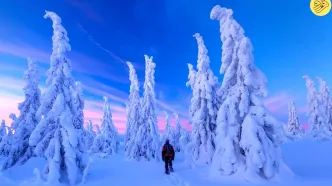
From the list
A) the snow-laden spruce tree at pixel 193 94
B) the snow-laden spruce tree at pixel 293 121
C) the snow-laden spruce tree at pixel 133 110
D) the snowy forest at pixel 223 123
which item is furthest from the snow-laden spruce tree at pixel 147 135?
the snow-laden spruce tree at pixel 293 121

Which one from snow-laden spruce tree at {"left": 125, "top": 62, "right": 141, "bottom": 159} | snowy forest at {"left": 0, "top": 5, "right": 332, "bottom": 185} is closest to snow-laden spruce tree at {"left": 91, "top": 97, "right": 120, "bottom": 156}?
snow-laden spruce tree at {"left": 125, "top": 62, "right": 141, "bottom": 159}

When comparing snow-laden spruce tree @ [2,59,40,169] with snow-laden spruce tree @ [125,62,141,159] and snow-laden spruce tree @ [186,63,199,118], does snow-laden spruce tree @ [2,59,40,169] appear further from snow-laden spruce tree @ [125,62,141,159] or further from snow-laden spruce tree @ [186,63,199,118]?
snow-laden spruce tree @ [186,63,199,118]

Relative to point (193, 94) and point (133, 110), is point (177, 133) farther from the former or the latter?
point (193, 94)

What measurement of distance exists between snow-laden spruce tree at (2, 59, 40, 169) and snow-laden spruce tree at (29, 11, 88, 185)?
1202 cm

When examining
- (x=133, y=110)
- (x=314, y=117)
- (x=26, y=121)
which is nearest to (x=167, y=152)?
(x=26, y=121)

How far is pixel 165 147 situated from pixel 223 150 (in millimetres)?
5209

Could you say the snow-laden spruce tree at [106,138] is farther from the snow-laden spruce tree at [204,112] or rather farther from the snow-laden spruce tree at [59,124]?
the snow-laden spruce tree at [59,124]

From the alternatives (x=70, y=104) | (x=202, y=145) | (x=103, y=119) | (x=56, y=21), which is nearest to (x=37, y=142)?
(x=70, y=104)

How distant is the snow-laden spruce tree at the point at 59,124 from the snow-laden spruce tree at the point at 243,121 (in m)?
8.40

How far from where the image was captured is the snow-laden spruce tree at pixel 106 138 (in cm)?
5088

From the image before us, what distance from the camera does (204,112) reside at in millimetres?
25234

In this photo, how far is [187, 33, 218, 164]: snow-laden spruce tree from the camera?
Answer: 24.8 meters

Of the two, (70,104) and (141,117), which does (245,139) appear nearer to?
(70,104)

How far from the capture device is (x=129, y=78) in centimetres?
4153
